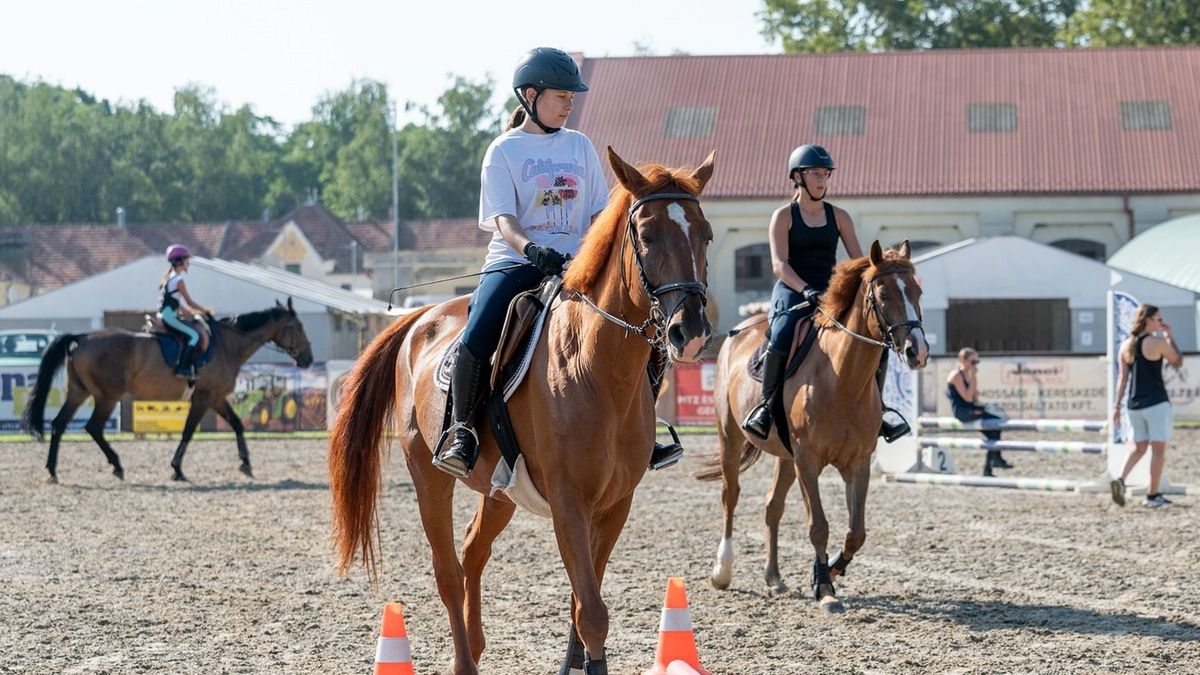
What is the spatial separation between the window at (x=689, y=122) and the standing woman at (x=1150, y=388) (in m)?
30.8

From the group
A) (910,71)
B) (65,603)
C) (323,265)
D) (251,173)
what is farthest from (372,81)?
(65,603)

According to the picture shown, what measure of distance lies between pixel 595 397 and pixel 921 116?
137 ft

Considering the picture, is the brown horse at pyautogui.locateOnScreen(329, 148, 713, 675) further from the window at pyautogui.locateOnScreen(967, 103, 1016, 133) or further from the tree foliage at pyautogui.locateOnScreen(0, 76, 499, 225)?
the tree foliage at pyautogui.locateOnScreen(0, 76, 499, 225)

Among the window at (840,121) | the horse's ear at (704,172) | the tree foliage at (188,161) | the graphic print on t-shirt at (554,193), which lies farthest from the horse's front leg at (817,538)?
the tree foliage at (188,161)

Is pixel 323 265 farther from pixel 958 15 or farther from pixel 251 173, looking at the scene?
pixel 958 15

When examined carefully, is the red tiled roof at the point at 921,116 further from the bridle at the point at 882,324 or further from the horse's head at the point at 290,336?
the bridle at the point at 882,324

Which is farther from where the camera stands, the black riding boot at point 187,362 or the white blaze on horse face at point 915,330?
the black riding boot at point 187,362

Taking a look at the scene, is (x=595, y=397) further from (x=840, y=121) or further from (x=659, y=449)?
(x=840, y=121)

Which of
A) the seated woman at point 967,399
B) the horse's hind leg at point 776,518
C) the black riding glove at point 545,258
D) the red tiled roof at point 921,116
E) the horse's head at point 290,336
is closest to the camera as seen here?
the black riding glove at point 545,258

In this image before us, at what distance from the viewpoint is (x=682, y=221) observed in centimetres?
532

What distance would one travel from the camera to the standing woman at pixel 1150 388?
47.9ft

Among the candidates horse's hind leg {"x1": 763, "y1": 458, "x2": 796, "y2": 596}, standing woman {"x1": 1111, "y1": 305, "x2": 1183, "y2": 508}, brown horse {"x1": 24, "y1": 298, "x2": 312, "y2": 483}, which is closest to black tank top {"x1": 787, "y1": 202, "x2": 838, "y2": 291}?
horse's hind leg {"x1": 763, "y1": 458, "x2": 796, "y2": 596}

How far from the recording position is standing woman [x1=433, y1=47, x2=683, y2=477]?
6.19m

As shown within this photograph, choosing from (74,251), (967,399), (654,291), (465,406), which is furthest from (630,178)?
(74,251)
